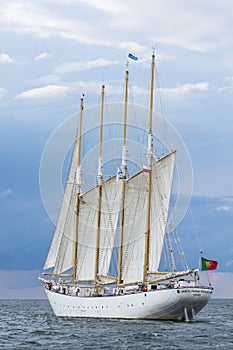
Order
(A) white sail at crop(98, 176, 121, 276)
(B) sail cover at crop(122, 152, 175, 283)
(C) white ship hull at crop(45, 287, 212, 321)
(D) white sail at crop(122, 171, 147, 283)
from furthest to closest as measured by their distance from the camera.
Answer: (A) white sail at crop(98, 176, 121, 276), (D) white sail at crop(122, 171, 147, 283), (B) sail cover at crop(122, 152, 175, 283), (C) white ship hull at crop(45, 287, 212, 321)

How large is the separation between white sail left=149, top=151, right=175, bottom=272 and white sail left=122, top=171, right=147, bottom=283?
67.9 inches

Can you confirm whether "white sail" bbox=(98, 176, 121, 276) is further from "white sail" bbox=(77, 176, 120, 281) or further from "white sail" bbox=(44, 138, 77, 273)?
"white sail" bbox=(44, 138, 77, 273)

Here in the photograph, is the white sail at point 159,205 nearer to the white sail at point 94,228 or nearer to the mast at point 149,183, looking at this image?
the mast at point 149,183

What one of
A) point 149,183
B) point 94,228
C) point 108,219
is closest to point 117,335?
point 149,183

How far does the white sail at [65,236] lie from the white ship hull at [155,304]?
13900 millimetres

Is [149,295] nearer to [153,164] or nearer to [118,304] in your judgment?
[118,304]

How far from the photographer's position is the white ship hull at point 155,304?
248 feet

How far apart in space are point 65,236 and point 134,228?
1341 centimetres

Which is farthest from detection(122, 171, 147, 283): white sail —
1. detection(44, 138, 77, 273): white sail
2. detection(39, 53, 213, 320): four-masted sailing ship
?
detection(44, 138, 77, 273): white sail

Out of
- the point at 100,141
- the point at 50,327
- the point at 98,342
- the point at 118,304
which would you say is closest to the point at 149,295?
the point at 118,304

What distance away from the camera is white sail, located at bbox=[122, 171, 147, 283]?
84500mm

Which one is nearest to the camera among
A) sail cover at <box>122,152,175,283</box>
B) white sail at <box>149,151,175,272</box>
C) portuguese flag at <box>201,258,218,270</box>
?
portuguese flag at <box>201,258,218,270</box>

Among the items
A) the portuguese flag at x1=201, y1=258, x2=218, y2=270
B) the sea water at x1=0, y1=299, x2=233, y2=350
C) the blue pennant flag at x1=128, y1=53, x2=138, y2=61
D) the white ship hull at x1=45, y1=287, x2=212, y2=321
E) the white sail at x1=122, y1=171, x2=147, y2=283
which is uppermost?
the blue pennant flag at x1=128, y1=53, x2=138, y2=61

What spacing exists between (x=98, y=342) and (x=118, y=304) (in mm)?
18105
